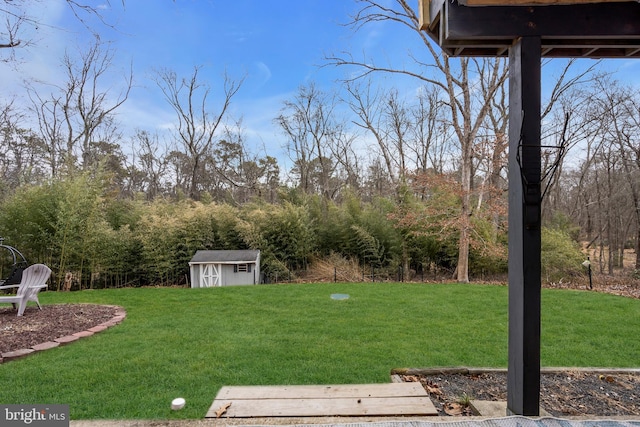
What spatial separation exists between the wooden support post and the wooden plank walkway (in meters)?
0.40

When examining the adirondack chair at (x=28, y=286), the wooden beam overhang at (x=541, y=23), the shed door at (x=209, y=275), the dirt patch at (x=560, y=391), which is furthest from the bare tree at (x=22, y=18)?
the shed door at (x=209, y=275)

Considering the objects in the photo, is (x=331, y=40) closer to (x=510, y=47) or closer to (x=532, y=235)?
(x=510, y=47)

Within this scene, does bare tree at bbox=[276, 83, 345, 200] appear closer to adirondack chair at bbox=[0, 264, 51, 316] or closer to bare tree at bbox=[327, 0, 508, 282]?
bare tree at bbox=[327, 0, 508, 282]

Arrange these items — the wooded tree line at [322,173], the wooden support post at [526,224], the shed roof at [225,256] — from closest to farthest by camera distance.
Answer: the wooden support post at [526,224] → the shed roof at [225,256] → the wooded tree line at [322,173]

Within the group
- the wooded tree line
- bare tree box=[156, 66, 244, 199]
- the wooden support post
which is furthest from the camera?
bare tree box=[156, 66, 244, 199]

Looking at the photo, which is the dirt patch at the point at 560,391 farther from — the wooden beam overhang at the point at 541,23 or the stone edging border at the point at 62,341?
the stone edging border at the point at 62,341

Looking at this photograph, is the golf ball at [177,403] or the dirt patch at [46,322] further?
the dirt patch at [46,322]

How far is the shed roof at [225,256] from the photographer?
6.39 metres

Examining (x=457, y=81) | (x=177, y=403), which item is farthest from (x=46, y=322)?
(x=457, y=81)

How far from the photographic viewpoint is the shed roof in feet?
21.0

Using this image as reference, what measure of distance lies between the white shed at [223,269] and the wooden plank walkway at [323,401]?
492cm

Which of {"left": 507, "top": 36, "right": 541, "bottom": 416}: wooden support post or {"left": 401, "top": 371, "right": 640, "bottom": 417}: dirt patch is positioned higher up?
{"left": 507, "top": 36, "right": 541, "bottom": 416}: wooden support post

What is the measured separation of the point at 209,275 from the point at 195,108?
29.2ft

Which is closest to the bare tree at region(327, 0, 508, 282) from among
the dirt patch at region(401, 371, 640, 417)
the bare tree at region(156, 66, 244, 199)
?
the dirt patch at region(401, 371, 640, 417)
